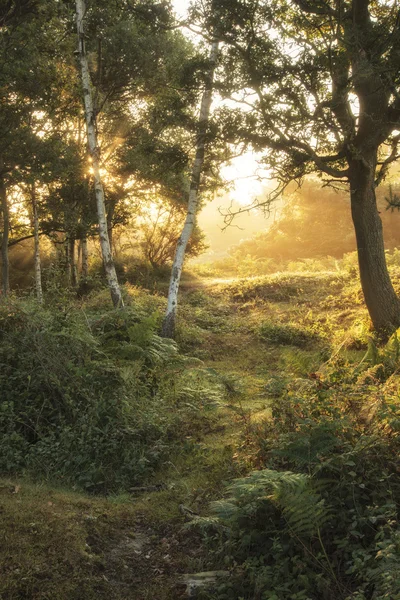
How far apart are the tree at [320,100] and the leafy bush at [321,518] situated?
7093 mm

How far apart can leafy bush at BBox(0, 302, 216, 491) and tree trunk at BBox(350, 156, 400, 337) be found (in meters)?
5.48

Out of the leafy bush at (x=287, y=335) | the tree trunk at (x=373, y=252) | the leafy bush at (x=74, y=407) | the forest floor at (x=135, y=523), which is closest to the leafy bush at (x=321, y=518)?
the forest floor at (x=135, y=523)

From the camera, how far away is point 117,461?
19.7ft

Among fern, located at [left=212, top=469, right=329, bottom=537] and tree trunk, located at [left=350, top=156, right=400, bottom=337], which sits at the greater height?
tree trunk, located at [left=350, top=156, right=400, bottom=337]

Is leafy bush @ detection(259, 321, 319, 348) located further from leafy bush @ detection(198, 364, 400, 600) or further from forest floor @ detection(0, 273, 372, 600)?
leafy bush @ detection(198, 364, 400, 600)

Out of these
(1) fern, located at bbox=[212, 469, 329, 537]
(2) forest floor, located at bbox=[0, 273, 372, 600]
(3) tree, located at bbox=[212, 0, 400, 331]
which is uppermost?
(3) tree, located at bbox=[212, 0, 400, 331]

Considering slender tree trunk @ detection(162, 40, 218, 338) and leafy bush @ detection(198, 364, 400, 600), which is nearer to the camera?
leafy bush @ detection(198, 364, 400, 600)

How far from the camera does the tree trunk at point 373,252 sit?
37.0ft

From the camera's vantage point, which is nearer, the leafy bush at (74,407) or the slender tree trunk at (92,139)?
the leafy bush at (74,407)

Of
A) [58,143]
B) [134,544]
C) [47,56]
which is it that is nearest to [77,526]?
[134,544]

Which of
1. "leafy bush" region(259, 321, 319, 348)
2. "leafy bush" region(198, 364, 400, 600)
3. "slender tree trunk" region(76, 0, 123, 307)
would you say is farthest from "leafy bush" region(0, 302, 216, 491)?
"leafy bush" region(259, 321, 319, 348)

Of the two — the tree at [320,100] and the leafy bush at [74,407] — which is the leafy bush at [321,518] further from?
the tree at [320,100]

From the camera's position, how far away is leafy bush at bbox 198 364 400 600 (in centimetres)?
338

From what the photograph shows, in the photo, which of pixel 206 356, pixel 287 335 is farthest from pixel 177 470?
pixel 287 335
